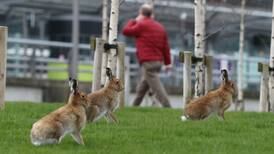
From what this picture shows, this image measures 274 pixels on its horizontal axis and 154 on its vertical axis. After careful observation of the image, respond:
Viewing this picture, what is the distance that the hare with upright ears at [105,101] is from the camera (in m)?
13.0

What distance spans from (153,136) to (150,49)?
851 cm

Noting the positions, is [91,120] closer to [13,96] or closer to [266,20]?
[13,96]

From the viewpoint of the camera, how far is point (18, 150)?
10.6 metres

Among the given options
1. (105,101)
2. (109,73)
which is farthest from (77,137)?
(109,73)

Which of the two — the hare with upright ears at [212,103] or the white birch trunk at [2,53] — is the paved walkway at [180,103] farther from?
the hare with upright ears at [212,103]

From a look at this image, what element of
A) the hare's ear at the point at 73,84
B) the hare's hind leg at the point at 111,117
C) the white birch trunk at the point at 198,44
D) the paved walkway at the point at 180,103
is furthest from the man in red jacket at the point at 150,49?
the hare's ear at the point at 73,84

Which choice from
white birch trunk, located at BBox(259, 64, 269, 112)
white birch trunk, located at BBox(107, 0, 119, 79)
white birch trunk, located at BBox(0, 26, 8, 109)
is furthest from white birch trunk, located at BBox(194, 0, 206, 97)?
white birch trunk, located at BBox(0, 26, 8, 109)

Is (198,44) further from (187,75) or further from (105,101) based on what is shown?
(105,101)

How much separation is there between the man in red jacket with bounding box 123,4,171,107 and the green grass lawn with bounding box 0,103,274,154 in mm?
5129

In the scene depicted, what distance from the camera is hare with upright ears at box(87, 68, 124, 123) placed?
42.7 feet

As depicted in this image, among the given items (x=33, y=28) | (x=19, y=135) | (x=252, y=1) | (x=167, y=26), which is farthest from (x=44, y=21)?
(x=19, y=135)

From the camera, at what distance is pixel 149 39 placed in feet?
66.4

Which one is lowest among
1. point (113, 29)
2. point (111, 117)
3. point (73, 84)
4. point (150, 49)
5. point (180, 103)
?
point (180, 103)

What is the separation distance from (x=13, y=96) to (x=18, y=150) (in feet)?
58.2
